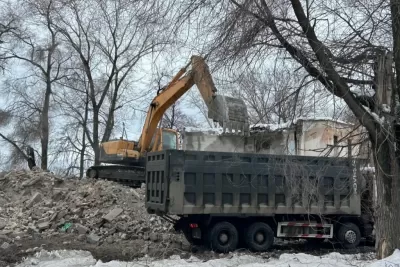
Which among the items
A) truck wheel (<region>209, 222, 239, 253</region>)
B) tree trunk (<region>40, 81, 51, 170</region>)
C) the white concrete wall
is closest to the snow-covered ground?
truck wheel (<region>209, 222, 239, 253</region>)

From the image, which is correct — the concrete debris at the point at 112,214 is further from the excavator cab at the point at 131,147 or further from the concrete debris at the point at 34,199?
the concrete debris at the point at 34,199

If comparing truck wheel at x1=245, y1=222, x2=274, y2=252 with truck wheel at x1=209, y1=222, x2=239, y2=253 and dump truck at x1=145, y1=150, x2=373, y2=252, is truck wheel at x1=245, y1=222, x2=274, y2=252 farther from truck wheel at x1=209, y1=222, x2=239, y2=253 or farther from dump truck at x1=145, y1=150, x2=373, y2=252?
truck wheel at x1=209, y1=222, x2=239, y2=253

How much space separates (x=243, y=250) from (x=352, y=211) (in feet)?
10.0

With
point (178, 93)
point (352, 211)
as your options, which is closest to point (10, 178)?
point (178, 93)

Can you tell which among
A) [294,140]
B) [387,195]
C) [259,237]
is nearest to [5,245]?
[259,237]

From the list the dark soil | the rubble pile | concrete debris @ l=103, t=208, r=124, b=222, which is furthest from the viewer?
concrete debris @ l=103, t=208, r=124, b=222

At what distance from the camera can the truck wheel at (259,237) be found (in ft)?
43.4

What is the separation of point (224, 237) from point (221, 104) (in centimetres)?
437

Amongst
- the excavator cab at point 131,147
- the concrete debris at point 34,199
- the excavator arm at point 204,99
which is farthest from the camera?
the excavator cab at point 131,147

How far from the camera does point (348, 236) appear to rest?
14125mm

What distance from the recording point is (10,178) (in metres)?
22.0

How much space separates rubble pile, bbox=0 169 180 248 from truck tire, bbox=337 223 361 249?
14.9 feet

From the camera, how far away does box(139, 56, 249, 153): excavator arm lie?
26.7ft

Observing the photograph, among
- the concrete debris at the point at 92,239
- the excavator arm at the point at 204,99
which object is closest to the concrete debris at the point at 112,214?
the concrete debris at the point at 92,239
